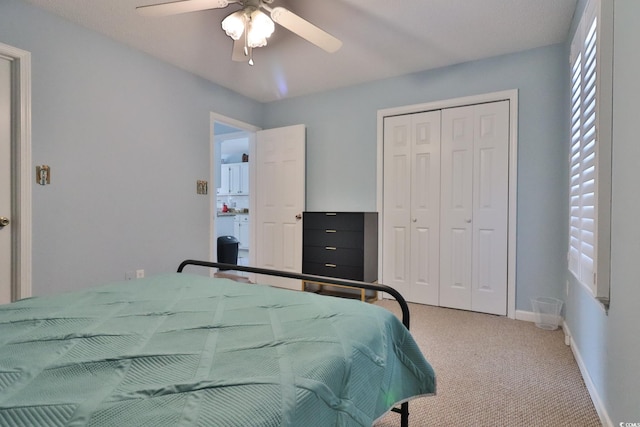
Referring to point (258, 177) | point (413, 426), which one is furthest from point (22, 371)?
point (258, 177)

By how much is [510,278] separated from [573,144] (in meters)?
1.34

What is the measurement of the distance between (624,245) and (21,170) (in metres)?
3.49

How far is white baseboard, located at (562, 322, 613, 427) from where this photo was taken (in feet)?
4.95

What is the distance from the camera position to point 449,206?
3.35m

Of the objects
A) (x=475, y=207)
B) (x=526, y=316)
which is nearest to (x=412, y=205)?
(x=475, y=207)

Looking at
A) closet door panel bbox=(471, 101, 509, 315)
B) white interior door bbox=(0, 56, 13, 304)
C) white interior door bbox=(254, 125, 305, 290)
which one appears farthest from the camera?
white interior door bbox=(254, 125, 305, 290)

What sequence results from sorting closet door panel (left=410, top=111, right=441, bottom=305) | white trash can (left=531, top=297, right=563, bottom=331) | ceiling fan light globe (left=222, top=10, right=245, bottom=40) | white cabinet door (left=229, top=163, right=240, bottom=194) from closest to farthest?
ceiling fan light globe (left=222, top=10, right=245, bottom=40) < white trash can (left=531, top=297, right=563, bottom=331) < closet door panel (left=410, top=111, right=441, bottom=305) < white cabinet door (left=229, top=163, right=240, bottom=194)

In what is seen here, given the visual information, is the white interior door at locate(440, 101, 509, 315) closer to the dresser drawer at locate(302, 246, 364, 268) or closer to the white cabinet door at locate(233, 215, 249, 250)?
the dresser drawer at locate(302, 246, 364, 268)

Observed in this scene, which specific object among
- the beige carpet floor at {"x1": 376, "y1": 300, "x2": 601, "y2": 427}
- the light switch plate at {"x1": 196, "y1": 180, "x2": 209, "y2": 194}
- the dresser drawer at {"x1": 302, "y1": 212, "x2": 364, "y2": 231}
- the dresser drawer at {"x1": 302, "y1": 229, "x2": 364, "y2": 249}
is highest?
the light switch plate at {"x1": 196, "y1": 180, "x2": 209, "y2": 194}

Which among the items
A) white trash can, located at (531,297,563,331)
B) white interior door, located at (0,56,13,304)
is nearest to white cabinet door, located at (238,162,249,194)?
white interior door, located at (0,56,13,304)

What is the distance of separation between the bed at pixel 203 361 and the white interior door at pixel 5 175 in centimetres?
125

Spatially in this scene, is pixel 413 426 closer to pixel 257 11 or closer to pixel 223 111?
pixel 257 11

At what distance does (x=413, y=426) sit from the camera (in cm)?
154

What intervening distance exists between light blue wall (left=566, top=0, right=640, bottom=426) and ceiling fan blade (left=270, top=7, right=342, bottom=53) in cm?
145
